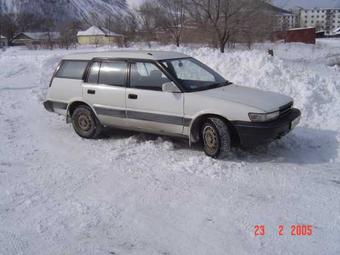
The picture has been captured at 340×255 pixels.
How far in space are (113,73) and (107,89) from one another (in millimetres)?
311

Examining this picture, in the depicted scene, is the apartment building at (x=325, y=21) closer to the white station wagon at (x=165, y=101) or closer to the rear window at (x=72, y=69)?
the rear window at (x=72, y=69)

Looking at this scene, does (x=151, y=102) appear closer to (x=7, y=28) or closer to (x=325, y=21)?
(x=7, y=28)

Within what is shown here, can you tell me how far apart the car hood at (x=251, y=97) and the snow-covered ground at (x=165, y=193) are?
0.86m

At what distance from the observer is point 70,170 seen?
5734 millimetres

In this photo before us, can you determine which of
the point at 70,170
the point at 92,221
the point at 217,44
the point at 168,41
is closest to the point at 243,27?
the point at 217,44

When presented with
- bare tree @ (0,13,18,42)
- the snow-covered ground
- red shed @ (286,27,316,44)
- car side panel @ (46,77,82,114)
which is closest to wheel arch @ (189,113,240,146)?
the snow-covered ground

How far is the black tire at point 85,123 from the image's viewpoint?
23.8 ft

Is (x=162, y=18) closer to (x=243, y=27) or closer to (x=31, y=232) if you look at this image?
(x=243, y=27)

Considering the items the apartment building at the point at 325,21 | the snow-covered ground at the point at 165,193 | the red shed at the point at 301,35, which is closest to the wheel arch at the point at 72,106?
the snow-covered ground at the point at 165,193

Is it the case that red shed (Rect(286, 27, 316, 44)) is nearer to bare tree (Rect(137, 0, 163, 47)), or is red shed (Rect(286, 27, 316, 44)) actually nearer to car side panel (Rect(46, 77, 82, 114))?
bare tree (Rect(137, 0, 163, 47))

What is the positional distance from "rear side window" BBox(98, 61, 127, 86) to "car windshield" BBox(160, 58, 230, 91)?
31.6 inches

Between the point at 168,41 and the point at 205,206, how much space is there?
23.3 meters

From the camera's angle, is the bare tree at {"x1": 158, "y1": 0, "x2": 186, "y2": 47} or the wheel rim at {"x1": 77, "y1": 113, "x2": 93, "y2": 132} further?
the bare tree at {"x1": 158, "y1": 0, "x2": 186, "y2": 47}

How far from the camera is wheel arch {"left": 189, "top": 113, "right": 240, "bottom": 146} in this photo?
5.82 m
